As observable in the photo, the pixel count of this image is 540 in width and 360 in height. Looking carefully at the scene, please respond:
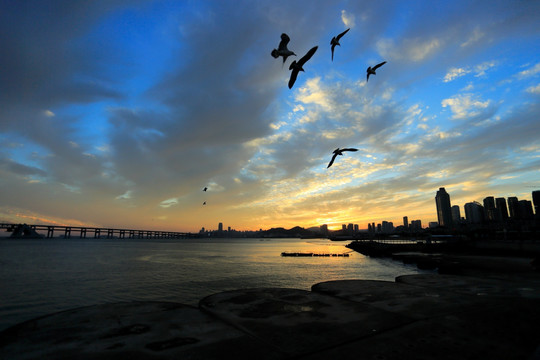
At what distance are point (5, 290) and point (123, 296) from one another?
433 inches

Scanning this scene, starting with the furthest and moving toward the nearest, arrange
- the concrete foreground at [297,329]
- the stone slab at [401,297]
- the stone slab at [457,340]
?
the stone slab at [401,297] → the concrete foreground at [297,329] → the stone slab at [457,340]

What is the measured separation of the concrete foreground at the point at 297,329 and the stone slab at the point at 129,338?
0.03 metres

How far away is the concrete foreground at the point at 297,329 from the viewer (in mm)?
6000

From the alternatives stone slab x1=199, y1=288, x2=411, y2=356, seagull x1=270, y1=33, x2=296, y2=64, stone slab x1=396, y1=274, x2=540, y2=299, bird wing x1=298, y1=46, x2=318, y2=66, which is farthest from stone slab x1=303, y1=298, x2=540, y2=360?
seagull x1=270, y1=33, x2=296, y2=64

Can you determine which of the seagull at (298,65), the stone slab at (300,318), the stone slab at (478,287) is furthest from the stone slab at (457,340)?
the seagull at (298,65)

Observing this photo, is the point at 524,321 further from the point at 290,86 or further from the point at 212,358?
the point at 290,86

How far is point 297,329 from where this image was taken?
300 inches

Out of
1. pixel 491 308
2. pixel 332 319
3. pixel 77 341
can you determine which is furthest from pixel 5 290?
pixel 491 308

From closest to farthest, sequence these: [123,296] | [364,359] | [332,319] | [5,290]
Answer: [364,359] → [332,319] → [123,296] → [5,290]

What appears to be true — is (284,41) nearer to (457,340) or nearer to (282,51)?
(282,51)

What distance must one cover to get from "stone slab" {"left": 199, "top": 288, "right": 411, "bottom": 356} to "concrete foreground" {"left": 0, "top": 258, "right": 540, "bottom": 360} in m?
0.03

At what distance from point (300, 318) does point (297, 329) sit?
1.19 meters

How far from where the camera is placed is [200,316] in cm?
927

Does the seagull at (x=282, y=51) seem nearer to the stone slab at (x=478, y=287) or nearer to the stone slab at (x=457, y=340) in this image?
the stone slab at (x=457, y=340)
